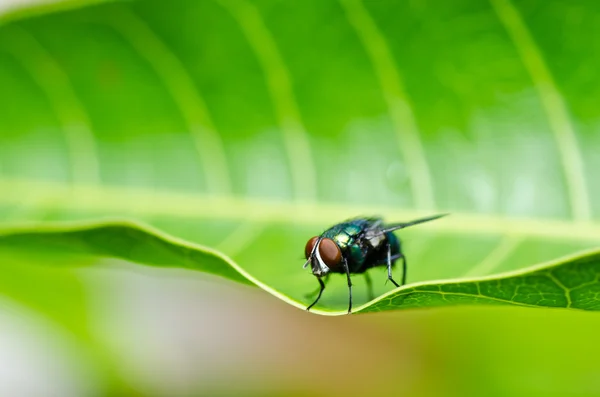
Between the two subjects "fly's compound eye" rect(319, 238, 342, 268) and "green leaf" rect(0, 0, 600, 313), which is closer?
"green leaf" rect(0, 0, 600, 313)

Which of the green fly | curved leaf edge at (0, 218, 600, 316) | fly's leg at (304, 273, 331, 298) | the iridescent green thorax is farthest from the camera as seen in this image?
the iridescent green thorax

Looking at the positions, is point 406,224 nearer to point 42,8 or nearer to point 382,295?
point 382,295

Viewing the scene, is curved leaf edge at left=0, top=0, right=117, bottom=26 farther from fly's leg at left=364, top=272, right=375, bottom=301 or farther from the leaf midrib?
fly's leg at left=364, top=272, right=375, bottom=301

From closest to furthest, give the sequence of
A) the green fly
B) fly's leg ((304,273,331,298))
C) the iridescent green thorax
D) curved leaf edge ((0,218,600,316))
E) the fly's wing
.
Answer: curved leaf edge ((0,218,600,316)), fly's leg ((304,273,331,298)), the fly's wing, the green fly, the iridescent green thorax

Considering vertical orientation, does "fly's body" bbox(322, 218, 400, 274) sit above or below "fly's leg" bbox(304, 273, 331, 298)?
above

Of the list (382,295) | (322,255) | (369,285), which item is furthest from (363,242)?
(382,295)

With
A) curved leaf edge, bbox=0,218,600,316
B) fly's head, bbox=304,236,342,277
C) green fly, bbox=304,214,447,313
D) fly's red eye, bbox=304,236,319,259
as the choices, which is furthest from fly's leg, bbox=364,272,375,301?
curved leaf edge, bbox=0,218,600,316

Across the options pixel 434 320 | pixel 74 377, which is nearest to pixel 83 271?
pixel 74 377

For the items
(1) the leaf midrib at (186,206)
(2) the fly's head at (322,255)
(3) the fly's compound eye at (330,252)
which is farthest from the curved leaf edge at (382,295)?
(3) the fly's compound eye at (330,252)
